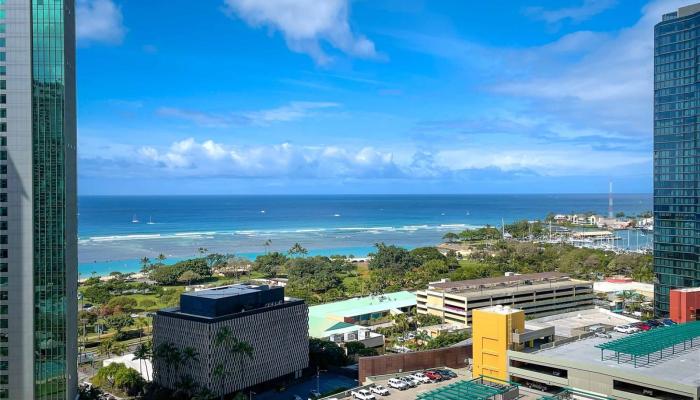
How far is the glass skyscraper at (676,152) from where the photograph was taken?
177 feet

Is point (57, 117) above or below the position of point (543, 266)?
above

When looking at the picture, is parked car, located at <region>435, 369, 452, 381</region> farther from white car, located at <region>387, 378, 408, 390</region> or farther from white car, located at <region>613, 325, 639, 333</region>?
white car, located at <region>613, 325, 639, 333</region>

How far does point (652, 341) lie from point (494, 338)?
30.2 feet

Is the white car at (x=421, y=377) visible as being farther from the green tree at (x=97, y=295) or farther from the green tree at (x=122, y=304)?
the green tree at (x=97, y=295)

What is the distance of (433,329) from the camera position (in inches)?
2554

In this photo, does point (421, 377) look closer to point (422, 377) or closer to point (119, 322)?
point (422, 377)

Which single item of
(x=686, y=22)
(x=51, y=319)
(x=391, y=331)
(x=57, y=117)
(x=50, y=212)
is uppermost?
(x=686, y=22)

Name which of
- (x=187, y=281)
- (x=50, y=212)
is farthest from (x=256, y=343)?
(x=187, y=281)

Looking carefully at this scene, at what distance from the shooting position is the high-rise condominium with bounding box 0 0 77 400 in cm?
3462

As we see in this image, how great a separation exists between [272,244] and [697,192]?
423 ft

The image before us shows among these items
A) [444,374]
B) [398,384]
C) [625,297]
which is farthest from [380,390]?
[625,297]

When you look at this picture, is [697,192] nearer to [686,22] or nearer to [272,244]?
[686,22]

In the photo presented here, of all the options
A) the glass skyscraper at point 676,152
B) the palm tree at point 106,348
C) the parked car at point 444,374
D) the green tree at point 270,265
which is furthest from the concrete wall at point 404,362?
the green tree at point 270,265

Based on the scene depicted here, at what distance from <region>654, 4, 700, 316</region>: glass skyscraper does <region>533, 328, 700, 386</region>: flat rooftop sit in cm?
2345
